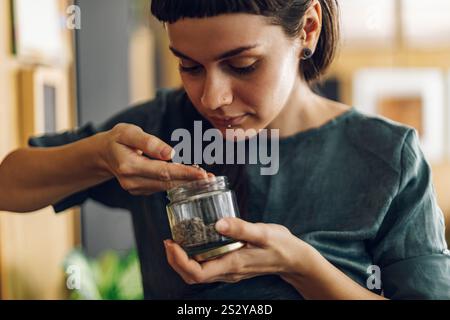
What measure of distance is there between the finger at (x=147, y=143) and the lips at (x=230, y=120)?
0.23 ft

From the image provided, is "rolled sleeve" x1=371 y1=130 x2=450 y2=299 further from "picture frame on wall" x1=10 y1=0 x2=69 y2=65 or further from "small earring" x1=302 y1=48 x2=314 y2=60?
"picture frame on wall" x1=10 y1=0 x2=69 y2=65

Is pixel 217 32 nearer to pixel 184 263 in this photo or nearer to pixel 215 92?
pixel 215 92

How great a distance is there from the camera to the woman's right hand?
0.59 metres

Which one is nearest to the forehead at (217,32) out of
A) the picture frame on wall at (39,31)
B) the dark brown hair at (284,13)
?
the dark brown hair at (284,13)

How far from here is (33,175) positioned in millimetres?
735

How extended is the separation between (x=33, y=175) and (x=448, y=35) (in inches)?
80.0

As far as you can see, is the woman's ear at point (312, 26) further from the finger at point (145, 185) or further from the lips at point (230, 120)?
the finger at point (145, 185)

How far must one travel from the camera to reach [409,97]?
2230 mm

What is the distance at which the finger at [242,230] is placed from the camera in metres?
0.54

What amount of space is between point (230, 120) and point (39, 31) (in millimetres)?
412

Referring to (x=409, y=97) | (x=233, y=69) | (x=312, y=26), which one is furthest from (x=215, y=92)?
A: (x=409, y=97)

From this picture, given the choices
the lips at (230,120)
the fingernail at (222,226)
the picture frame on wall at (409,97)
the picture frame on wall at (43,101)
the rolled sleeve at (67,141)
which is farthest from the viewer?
the picture frame on wall at (409,97)
